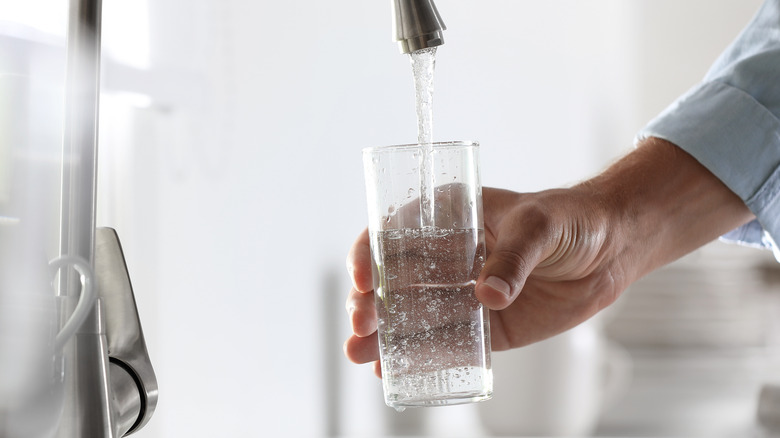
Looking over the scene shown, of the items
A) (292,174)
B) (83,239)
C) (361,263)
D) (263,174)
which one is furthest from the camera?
(292,174)

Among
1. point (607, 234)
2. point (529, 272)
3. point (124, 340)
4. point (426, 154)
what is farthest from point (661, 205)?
point (124, 340)

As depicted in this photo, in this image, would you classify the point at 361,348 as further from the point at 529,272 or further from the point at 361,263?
the point at 529,272

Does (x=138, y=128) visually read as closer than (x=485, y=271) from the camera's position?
No

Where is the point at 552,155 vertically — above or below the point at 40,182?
above

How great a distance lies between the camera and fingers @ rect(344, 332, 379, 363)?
94cm

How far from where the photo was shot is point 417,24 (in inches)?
23.2

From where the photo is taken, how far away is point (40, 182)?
0.59 meters

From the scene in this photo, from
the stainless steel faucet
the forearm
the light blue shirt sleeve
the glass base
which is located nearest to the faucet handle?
the stainless steel faucet

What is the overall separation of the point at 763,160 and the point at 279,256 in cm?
71

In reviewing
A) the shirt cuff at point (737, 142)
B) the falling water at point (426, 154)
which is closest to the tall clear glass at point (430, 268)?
the falling water at point (426, 154)

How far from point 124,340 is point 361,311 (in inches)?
13.3

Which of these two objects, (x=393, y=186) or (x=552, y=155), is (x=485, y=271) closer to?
(x=393, y=186)

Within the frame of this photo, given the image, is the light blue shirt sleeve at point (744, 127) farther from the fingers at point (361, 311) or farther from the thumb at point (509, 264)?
the fingers at point (361, 311)

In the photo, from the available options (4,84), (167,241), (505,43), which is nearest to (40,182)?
(4,84)
